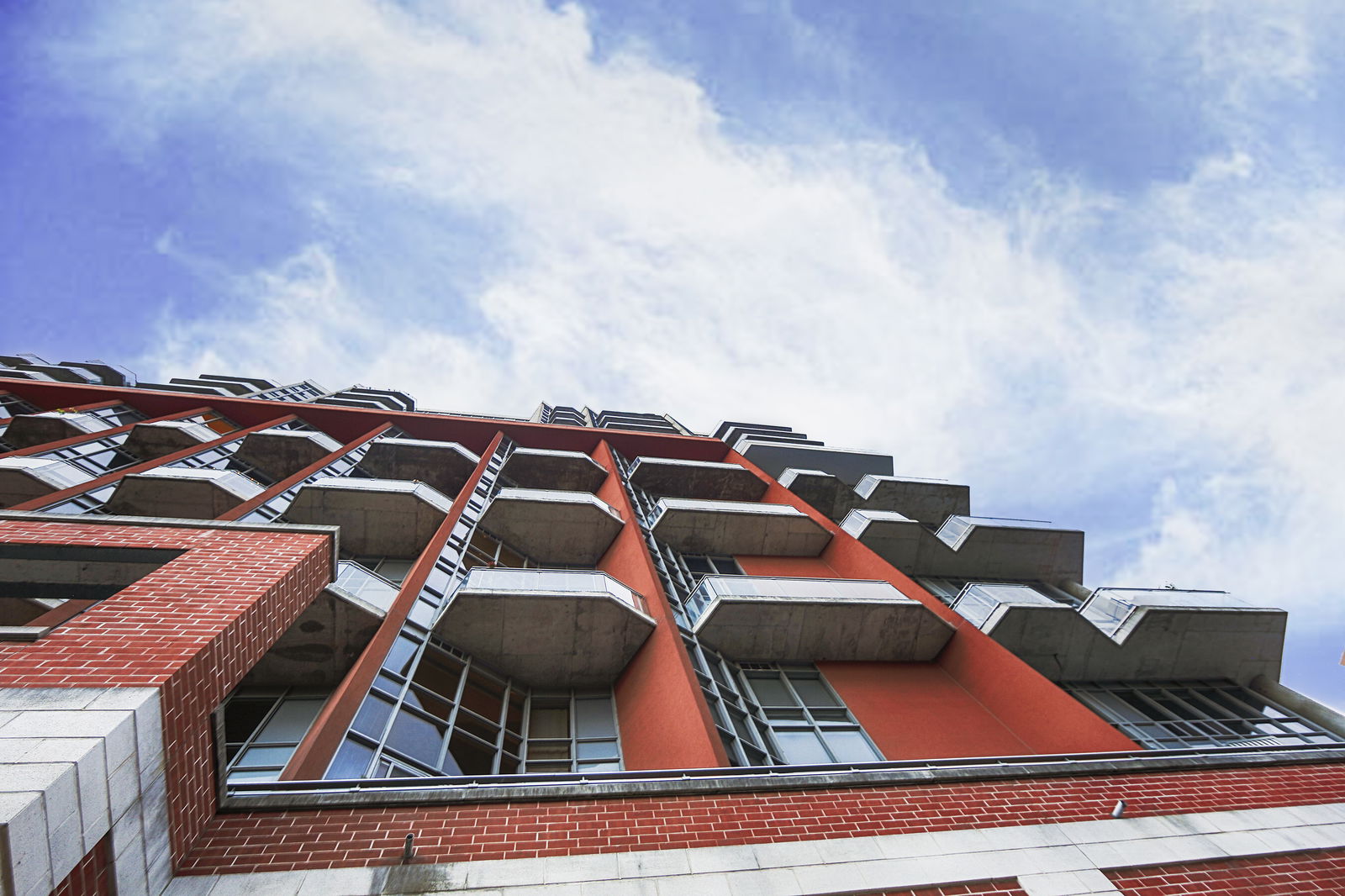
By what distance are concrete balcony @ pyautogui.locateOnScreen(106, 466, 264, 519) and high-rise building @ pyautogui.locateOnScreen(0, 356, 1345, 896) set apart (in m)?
0.07

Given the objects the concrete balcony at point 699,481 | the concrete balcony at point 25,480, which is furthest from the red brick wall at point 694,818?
the concrete balcony at point 699,481

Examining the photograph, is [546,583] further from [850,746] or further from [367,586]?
[850,746]

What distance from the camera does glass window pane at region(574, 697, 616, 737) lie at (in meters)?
10.7

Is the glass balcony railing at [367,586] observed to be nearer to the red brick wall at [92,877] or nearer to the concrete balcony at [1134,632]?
the red brick wall at [92,877]

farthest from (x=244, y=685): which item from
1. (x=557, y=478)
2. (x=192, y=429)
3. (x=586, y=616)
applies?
(x=192, y=429)

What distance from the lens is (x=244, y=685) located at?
9898 mm

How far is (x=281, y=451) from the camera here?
20188 millimetres

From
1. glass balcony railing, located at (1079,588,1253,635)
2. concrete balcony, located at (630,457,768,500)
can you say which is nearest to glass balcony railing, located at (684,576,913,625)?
glass balcony railing, located at (1079,588,1253,635)

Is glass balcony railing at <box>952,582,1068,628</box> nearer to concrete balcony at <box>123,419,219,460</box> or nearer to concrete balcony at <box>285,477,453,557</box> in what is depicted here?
concrete balcony at <box>285,477,453,557</box>

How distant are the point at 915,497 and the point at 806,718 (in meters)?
13.3

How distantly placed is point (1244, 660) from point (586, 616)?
1643cm

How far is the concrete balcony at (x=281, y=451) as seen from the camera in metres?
19.9

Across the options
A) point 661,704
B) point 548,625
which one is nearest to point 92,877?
point 661,704

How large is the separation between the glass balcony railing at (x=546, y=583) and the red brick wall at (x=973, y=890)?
667 centimetres
